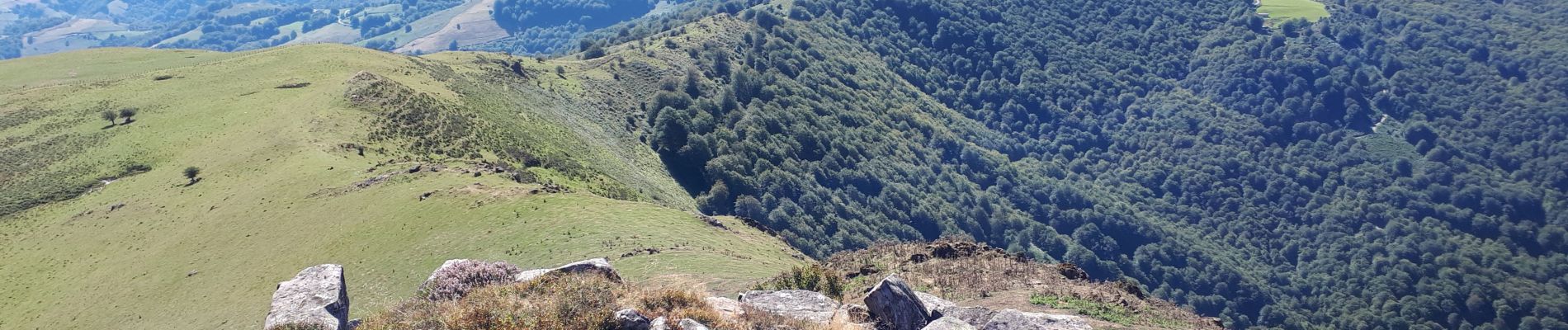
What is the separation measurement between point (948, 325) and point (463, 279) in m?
13.4

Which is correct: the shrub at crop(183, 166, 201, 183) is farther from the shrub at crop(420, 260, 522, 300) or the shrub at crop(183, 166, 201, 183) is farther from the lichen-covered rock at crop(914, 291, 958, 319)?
the lichen-covered rock at crop(914, 291, 958, 319)

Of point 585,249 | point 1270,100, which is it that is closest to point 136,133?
point 585,249

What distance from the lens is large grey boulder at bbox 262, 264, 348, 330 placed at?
23141 mm

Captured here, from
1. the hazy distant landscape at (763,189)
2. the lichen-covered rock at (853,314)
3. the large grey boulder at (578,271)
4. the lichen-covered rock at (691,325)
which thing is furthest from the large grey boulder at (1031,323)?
the large grey boulder at (578,271)

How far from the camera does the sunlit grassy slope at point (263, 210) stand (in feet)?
131

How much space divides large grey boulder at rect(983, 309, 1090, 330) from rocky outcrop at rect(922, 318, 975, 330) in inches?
32.5

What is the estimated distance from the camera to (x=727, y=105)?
407 ft

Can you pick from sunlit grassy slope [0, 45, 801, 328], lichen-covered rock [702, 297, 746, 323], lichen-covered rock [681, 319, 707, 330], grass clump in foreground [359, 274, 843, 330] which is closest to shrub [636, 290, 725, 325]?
grass clump in foreground [359, 274, 843, 330]

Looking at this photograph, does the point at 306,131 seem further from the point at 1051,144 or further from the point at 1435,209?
the point at 1435,209

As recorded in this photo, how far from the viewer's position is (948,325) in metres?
23.3

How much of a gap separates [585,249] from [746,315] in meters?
17.6

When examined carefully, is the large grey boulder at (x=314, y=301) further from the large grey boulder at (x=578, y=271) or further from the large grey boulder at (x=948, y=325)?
the large grey boulder at (x=948, y=325)

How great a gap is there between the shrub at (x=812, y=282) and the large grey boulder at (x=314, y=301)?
42.2 ft

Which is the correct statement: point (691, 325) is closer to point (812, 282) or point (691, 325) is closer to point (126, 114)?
point (812, 282)
